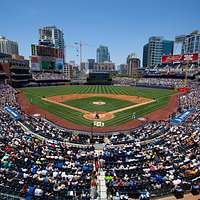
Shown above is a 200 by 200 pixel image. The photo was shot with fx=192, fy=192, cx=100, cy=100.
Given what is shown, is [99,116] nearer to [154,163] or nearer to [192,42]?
[154,163]

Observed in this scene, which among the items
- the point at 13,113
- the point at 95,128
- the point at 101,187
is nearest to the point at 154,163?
the point at 101,187

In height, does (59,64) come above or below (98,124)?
above

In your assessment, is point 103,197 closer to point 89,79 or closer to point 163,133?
point 163,133

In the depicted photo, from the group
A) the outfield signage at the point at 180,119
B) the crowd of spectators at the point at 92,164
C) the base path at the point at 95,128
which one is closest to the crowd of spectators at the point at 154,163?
the crowd of spectators at the point at 92,164

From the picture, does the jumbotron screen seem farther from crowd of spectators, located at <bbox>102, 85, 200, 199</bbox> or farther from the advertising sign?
crowd of spectators, located at <bbox>102, 85, 200, 199</bbox>

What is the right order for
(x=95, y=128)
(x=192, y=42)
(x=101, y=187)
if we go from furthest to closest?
1. (x=192, y=42)
2. (x=95, y=128)
3. (x=101, y=187)

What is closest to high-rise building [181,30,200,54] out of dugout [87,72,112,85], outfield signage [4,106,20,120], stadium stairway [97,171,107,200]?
dugout [87,72,112,85]

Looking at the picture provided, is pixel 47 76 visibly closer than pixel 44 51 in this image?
A: Yes

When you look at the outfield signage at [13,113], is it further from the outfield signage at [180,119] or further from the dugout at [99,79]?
the dugout at [99,79]
